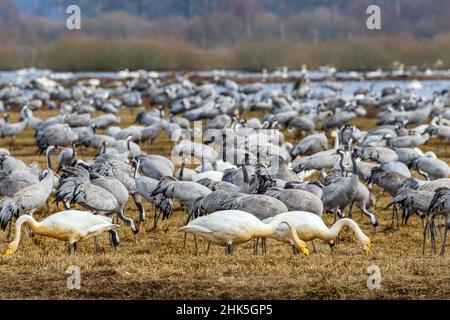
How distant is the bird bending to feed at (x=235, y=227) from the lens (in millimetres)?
7105

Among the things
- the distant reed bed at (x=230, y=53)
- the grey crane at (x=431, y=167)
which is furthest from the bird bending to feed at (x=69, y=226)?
the distant reed bed at (x=230, y=53)

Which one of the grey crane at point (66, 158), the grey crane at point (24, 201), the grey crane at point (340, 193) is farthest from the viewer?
the grey crane at point (66, 158)

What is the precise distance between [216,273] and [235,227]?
0.74 meters

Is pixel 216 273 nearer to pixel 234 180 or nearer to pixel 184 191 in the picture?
pixel 184 191

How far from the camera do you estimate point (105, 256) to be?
23.6 feet

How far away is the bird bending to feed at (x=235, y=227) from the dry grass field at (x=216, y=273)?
0.19 metres

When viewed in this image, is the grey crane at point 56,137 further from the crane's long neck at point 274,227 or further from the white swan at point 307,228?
the crane's long neck at point 274,227

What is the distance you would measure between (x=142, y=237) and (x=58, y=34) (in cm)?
2866

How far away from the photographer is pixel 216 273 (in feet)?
21.2

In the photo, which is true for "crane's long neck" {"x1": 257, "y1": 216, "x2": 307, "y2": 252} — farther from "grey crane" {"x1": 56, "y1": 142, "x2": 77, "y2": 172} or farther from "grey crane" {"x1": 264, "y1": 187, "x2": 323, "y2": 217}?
"grey crane" {"x1": 56, "y1": 142, "x2": 77, "y2": 172}

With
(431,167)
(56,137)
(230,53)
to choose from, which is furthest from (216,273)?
(230,53)

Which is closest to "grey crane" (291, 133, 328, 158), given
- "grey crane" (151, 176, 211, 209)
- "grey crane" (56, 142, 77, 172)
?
"grey crane" (56, 142, 77, 172)

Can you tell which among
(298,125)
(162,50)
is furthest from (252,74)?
(298,125)

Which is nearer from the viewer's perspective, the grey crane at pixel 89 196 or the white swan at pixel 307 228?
the white swan at pixel 307 228
